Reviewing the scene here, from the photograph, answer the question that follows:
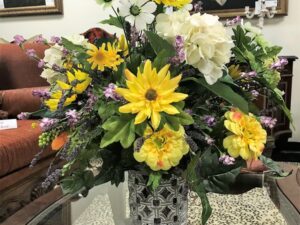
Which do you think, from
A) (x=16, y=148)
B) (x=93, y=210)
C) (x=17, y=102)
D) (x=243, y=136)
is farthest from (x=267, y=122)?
(x=17, y=102)

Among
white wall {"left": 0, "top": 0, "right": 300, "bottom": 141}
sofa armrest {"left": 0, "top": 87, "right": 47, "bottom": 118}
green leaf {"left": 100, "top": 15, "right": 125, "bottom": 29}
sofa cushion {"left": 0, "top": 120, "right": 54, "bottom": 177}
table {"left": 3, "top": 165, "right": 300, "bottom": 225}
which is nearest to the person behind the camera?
green leaf {"left": 100, "top": 15, "right": 125, "bottom": 29}

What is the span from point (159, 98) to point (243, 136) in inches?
6.4

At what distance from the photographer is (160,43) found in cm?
61

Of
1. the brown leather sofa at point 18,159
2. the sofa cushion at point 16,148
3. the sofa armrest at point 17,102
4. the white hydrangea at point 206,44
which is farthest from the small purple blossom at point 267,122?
the sofa armrest at point 17,102

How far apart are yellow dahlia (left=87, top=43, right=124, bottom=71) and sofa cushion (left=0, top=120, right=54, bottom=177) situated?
1161 mm

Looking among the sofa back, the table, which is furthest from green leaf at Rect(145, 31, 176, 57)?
the sofa back

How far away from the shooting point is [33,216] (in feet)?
3.25

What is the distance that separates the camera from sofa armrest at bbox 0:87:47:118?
2268 mm

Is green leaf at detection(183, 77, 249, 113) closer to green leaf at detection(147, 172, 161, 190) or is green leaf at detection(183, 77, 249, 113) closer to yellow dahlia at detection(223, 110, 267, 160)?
yellow dahlia at detection(223, 110, 267, 160)

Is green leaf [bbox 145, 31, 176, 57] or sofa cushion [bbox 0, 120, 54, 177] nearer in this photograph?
green leaf [bbox 145, 31, 176, 57]

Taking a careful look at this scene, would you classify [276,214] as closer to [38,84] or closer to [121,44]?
[121,44]

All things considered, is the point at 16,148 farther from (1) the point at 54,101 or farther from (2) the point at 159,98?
(2) the point at 159,98

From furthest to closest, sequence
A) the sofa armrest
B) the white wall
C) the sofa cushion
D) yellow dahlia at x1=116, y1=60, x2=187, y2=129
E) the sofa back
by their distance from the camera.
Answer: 1. the white wall
2. the sofa back
3. the sofa armrest
4. the sofa cushion
5. yellow dahlia at x1=116, y1=60, x2=187, y2=129

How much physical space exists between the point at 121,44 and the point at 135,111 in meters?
0.18
